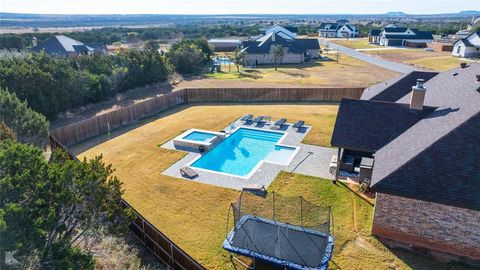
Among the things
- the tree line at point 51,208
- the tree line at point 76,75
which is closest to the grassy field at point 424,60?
the tree line at point 76,75

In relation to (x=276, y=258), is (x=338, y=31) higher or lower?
higher

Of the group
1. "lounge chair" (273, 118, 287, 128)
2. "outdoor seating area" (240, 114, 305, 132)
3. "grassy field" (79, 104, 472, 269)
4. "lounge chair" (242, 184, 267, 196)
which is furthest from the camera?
"lounge chair" (273, 118, 287, 128)

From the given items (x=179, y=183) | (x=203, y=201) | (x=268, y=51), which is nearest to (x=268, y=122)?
(x=179, y=183)

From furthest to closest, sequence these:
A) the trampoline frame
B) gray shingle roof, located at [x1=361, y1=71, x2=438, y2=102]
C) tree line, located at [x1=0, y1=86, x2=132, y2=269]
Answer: gray shingle roof, located at [x1=361, y1=71, x2=438, y2=102]
the trampoline frame
tree line, located at [x1=0, y1=86, x2=132, y2=269]

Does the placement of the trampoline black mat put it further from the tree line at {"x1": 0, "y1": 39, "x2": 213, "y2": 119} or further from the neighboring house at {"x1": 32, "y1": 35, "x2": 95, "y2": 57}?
the neighboring house at {"x1": 32, "y1": 35, "x2": 95, "y2": 57}

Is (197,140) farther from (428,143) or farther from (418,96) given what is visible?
(428,143)

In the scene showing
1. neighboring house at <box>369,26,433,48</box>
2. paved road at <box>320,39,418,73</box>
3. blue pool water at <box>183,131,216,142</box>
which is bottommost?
blue pool water at <box>183,131,216,142</box>

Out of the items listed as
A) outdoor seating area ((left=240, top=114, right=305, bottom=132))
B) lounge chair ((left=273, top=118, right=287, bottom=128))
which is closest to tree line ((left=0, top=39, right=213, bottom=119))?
outdoor seating area ((left=240, top=114, right=305, bottom=132))

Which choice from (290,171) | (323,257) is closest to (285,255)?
(323,257)
